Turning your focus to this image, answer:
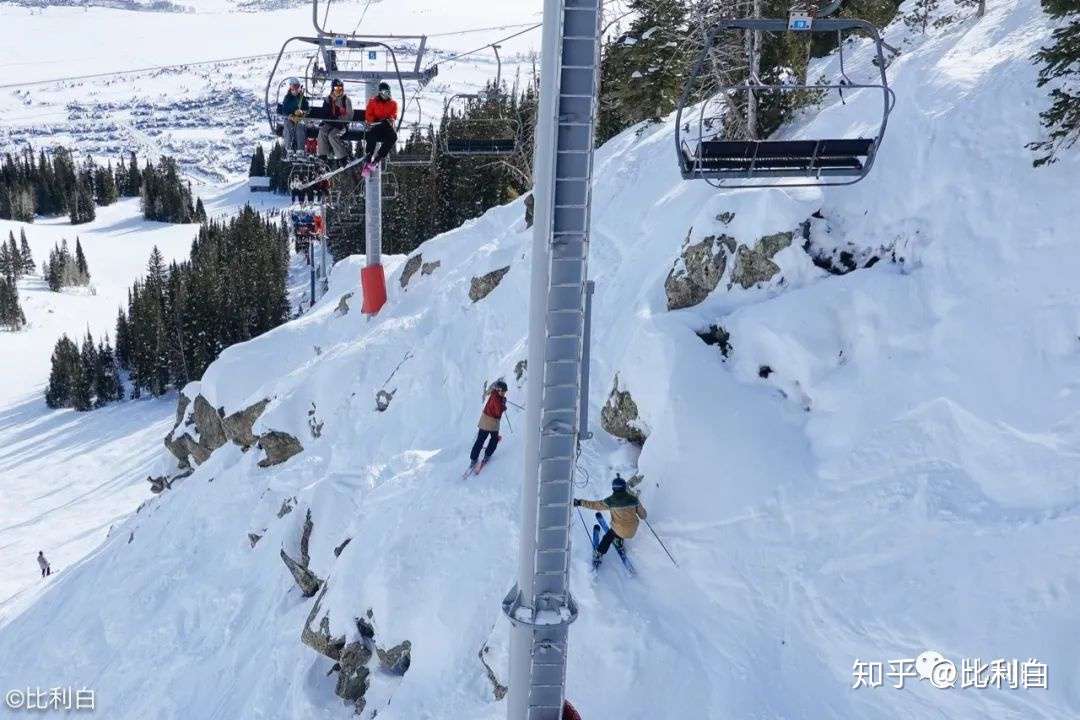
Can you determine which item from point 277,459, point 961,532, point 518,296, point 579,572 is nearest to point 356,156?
point 518,296

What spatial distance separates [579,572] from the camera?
29.6 feet

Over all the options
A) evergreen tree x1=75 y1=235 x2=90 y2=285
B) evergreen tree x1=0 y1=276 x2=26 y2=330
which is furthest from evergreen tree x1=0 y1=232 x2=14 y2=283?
evergreen tree x1=0 y1=276 x2=26 y2=330

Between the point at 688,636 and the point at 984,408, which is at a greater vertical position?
the point at 984,408

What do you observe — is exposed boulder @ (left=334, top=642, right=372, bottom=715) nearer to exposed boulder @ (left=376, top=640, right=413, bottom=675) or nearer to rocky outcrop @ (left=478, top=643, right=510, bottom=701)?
exposed boulder @ (left=376, top=640, right=413, bottom=675)

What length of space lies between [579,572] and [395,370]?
969 centimetres

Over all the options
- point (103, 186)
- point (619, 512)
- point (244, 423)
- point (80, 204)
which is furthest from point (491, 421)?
point (103, 186)

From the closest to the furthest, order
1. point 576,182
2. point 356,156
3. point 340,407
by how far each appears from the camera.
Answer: point 576,182 < point 356,156 < point 340,407

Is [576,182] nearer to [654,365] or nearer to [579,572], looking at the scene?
[579,572]

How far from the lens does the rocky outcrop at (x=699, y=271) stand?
1206cm

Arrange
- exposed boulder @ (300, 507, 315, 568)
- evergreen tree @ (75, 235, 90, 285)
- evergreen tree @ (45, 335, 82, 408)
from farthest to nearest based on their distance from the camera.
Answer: evergreen tree @ (75, 235, 90, 285), evergreen tree @ (45, 335, 82, 408), exposed boulder @ (300, 507, 315, 568)

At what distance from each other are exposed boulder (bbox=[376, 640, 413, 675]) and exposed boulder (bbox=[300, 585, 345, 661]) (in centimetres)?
101

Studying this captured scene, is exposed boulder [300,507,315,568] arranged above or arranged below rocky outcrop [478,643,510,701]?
below

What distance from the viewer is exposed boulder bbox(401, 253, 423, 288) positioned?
22719 millimetres

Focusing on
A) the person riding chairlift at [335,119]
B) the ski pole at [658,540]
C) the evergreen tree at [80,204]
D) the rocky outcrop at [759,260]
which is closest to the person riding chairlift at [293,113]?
the person riding chairlift at [335,119]
